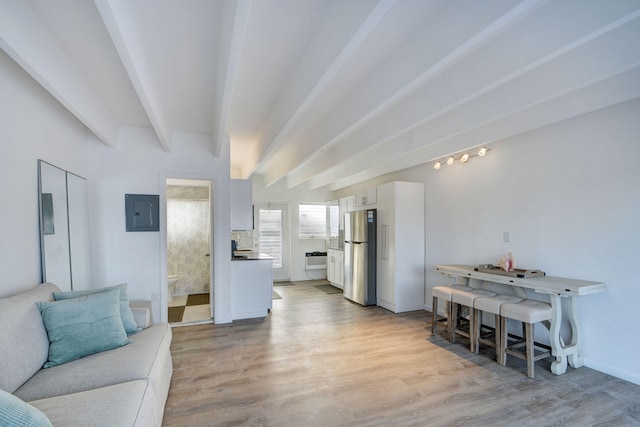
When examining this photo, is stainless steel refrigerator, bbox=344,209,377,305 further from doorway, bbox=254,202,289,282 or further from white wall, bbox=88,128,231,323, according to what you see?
doorway, bbox=254,202,289,282

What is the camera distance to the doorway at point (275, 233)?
708cm

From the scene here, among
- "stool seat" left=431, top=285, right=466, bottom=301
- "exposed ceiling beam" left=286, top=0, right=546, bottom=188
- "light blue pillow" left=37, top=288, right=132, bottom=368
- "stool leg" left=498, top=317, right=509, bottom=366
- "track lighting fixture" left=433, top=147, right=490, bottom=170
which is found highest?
"exposed ceiling beam" left=286, top=0, right=546, bottom=188

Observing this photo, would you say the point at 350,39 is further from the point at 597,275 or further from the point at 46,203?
the point at 597,275

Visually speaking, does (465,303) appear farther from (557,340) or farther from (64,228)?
(64,228)

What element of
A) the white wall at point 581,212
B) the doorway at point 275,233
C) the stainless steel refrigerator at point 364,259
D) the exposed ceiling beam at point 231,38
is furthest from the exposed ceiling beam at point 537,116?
the doorway at point 275,233

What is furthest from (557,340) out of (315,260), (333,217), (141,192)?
(333,217)

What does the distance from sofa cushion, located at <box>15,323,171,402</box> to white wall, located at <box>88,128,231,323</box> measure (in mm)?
1850

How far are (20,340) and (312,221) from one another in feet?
19.9

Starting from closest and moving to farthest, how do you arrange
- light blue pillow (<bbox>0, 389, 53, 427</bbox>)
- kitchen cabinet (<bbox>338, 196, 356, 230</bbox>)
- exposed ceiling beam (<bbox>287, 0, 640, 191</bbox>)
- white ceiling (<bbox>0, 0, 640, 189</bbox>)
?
light blue pillow (<bbox>0, 389, 53, 427</bbox>), white ceiling (<bbox>0, 0, 640, 189</bbox>), exposed ceiling beam (<bbox>287, 0, 640, 191</bbox>), kitchen cabinet (<bbox>338, 196, 356, 230</bbox>)

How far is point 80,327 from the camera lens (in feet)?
6.52

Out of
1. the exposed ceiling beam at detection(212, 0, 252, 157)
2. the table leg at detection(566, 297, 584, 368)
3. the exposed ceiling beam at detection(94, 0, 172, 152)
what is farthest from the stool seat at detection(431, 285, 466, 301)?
the exposed ceiling beam at detection(94, 0, 172, 152)

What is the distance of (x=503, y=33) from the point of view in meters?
1.79

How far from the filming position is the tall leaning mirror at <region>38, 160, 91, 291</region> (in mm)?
2475

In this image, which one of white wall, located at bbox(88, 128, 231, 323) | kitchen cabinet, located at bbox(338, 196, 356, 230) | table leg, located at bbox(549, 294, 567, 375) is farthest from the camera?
kitchen cabinet, located at bbox(338, 196, 356, 230)
